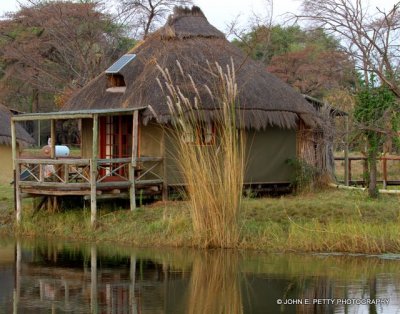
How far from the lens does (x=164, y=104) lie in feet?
55.3

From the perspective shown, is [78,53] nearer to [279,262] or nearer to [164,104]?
[164,104]

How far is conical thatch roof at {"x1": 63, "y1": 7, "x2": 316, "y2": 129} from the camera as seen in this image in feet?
57.0

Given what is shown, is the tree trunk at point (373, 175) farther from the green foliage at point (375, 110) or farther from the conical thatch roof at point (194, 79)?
the conical thatch roof at point (194, 79)

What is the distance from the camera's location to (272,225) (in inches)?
553

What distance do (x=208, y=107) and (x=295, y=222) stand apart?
370cm

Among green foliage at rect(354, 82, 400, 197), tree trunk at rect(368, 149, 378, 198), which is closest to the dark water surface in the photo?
green foliage at rect(354, 82, 400, 197)

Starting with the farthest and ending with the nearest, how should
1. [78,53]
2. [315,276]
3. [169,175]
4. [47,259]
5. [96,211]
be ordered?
[78,53] → [169,175] → [96,211] → [47,259] → [315,276]

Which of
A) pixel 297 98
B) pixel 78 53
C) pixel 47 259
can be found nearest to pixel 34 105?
pixel 78 53

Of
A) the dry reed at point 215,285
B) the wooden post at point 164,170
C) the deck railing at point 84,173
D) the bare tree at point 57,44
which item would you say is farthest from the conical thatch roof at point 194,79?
the bare tree at point 57,44

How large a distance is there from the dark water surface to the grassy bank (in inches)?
16.4

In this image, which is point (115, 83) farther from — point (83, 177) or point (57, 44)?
point (57, 44)

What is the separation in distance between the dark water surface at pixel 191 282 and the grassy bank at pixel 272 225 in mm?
418

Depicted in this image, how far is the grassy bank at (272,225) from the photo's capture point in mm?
13047

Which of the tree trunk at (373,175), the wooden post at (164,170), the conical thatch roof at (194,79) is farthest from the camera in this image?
the conical thatch roof at (194,79)
